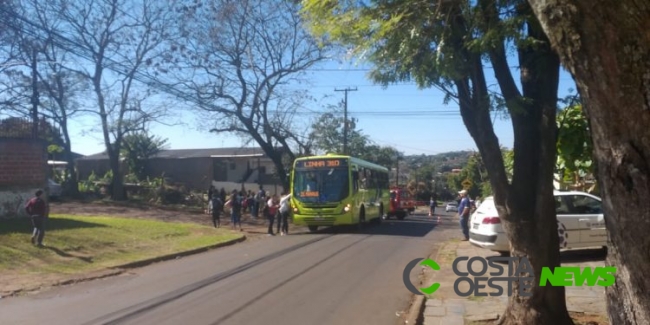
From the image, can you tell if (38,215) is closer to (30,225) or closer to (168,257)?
(168,257)

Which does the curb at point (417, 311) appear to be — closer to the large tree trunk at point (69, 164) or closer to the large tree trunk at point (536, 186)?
the large tree trunk at point (536, 186)

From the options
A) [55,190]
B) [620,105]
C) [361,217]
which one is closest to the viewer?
[620,105]

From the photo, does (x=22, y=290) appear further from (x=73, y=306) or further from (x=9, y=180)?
(x=9, y=180)

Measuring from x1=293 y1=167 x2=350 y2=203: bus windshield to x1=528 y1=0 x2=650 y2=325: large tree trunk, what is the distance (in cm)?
2047

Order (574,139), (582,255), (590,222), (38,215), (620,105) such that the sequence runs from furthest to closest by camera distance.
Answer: (38,215) < (582,255) < (590,222) < (574,139) < (620,105)

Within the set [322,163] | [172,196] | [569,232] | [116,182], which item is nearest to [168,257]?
[322,163]

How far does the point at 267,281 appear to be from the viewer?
1200 centimetres

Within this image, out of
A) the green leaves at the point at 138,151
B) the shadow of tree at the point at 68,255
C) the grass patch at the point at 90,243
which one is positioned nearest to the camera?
the grass patch at the point at 90,243

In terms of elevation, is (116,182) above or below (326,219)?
above

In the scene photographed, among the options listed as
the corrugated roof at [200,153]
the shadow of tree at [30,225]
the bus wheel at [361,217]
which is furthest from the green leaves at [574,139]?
the corrugated roof at [200,153]

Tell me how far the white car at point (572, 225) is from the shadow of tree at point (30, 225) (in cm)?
1243

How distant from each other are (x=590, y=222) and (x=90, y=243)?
12.6 meters

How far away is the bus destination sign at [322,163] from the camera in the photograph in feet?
80.5

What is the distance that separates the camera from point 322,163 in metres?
24.7
